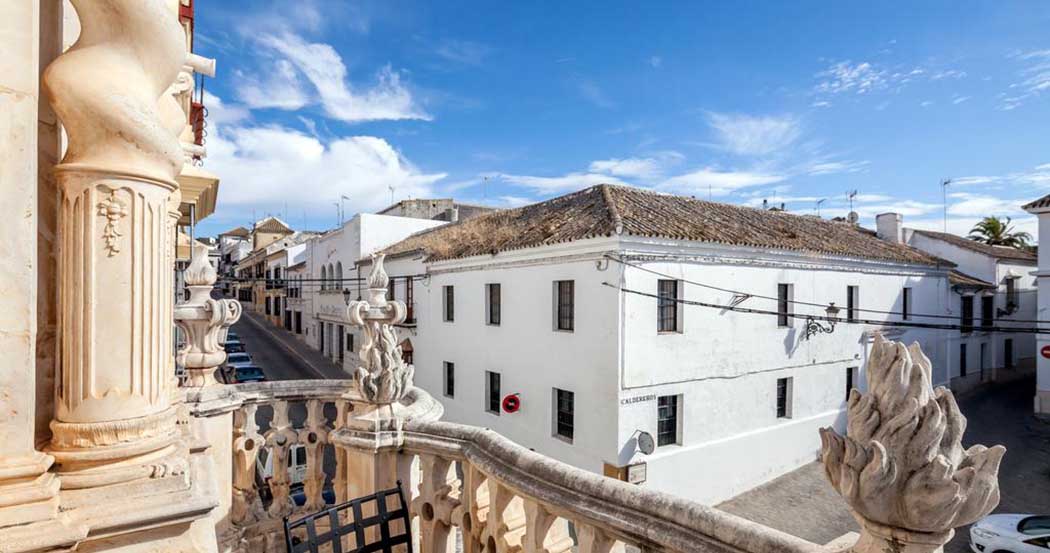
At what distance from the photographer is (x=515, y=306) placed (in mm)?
14180

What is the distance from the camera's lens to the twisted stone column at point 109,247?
1.59 metres

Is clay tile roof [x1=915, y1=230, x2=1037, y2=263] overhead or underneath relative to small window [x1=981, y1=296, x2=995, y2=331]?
overhead

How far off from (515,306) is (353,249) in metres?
11.5

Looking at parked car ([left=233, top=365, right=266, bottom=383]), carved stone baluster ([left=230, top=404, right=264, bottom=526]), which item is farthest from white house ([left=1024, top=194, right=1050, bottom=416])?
parked car ([left=233, top=365, right=266, bottom=383])

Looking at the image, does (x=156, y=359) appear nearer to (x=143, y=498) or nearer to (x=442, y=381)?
(x=143, y=498)

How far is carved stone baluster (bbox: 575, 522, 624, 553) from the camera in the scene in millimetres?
2102

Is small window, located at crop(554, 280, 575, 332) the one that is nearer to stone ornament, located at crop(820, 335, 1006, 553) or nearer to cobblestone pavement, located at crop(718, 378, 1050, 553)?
cobblestone pavement, located at crop(718, 378, 1050, 553)

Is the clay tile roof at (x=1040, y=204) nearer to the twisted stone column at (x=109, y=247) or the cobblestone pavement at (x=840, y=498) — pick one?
the cobblestone pavement at (x=840, y=498)

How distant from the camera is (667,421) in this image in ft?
39.5

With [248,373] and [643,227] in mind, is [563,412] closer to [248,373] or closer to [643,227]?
[643,227]

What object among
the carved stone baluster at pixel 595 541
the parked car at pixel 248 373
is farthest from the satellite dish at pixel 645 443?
the parked car at pixel 248 373

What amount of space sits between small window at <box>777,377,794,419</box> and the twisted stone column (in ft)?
50.9

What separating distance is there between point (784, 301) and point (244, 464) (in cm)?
1394

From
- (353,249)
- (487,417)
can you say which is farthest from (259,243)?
(487,417)
